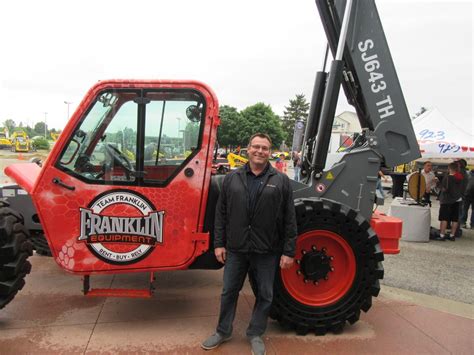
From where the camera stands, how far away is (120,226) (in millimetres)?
3102

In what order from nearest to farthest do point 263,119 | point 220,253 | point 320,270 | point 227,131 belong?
point 220,253 → point 320,270 → point 227,131 → point 263,119

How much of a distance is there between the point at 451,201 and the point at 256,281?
18.9 ft

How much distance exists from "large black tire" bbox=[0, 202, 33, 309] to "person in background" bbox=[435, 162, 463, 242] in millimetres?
7060

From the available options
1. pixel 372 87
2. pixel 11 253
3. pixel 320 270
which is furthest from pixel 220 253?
pixel 372 87

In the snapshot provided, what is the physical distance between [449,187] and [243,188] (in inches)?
237

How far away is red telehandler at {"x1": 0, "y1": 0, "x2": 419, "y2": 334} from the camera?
A: 3.08m

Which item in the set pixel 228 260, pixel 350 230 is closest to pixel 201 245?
pixel 228 260

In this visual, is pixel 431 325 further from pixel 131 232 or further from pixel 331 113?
pixel 131 232

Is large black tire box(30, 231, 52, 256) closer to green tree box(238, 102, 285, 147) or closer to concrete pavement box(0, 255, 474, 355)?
concrete pavement box(0, 255, 474, 355)

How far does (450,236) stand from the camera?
733cm

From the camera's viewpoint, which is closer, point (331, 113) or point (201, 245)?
point (201, 245)

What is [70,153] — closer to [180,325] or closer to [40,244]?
[180,325]

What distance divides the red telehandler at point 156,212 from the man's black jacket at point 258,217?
0.34 meters

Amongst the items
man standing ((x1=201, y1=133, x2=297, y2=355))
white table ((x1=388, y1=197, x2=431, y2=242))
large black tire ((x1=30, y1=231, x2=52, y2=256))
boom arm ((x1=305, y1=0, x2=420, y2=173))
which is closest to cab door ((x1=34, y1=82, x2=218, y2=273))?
man standing ((x1=201, y1=133, x2=297, y2=355))
